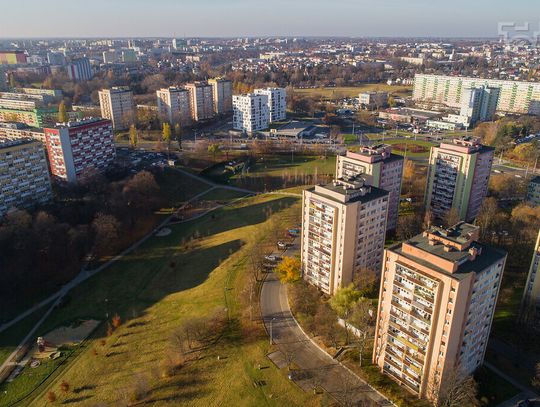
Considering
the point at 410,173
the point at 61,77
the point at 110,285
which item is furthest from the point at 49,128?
the point at 61,77

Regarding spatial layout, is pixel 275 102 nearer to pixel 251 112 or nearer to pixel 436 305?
pixel 251 112

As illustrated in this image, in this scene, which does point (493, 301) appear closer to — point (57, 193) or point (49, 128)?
point (57, 193)

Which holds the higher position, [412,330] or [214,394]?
[412,330]

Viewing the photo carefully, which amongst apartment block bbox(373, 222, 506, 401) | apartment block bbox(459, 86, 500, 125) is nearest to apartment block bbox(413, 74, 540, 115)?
apartment block bbox(459, 86, 500, 125)

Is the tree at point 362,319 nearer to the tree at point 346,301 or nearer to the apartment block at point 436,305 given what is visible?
the tree at point 346,301

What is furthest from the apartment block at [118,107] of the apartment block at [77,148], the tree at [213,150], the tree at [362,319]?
the tree at [362,319]
